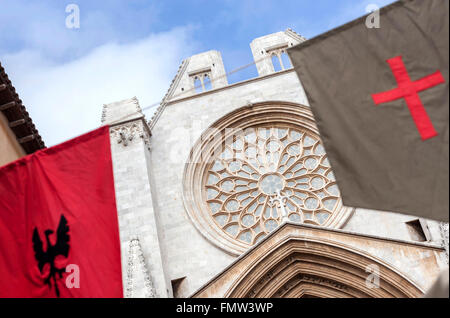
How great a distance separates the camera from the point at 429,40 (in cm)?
639

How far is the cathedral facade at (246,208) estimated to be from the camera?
1003 cm

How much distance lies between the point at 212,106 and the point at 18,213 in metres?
6.65

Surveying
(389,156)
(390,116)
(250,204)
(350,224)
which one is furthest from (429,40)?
(250,204)

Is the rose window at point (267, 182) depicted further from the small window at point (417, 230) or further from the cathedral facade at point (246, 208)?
the small window at point (417, 230)

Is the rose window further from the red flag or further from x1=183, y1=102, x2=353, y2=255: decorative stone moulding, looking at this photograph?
the red flag

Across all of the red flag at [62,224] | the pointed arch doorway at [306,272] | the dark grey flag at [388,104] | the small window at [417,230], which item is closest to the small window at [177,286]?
the pointed arch doorway at [306,272]

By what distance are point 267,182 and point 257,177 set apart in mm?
288

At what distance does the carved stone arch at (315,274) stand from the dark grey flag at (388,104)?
422 cm

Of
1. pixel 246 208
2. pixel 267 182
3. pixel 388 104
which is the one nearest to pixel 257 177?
pixel 267 182

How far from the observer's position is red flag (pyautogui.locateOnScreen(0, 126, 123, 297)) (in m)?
7.37

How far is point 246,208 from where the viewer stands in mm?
12609

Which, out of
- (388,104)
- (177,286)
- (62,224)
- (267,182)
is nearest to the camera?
(388,104)

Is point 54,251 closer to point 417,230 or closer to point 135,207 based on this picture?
point 135,207
